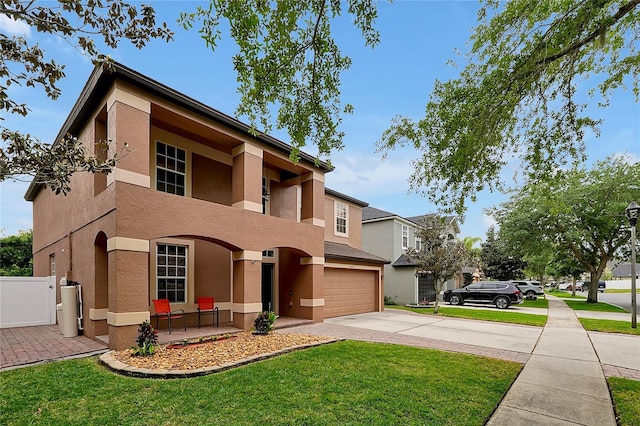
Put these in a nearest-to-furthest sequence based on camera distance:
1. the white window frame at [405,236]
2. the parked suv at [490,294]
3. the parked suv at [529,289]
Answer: the parked suv at [490,294] → the white window frame at [405,236] → the parked suv at [529,289]

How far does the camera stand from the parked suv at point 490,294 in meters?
21.8

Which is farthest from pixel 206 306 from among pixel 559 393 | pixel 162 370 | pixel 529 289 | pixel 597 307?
pixel 529 289

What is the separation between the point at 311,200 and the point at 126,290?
313 inches

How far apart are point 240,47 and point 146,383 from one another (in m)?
5.68

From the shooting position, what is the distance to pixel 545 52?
236 inches

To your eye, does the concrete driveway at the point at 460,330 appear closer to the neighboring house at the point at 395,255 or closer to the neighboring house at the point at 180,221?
the neighboring house at the point at 180,221

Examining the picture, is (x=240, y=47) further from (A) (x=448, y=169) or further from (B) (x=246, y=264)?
(B) (x=246, y=264)

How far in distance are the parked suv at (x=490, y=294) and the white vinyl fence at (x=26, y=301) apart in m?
23.2

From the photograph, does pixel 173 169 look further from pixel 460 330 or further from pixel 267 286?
pixel 460 330

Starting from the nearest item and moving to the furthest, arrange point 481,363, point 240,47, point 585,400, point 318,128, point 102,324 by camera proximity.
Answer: point 240,47
point 585,400
point 318,128
point 481,363
point 102,324

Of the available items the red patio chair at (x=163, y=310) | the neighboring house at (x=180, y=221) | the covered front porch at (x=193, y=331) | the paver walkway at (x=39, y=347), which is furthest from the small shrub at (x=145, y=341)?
the red patio chair at (x=163, y=310)

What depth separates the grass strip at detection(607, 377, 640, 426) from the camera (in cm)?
479

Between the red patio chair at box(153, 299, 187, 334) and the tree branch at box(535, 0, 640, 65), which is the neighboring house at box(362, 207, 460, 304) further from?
the tree branch at box(535, 0, 640, 65)

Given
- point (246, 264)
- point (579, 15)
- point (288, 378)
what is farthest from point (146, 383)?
point (579, 15)
